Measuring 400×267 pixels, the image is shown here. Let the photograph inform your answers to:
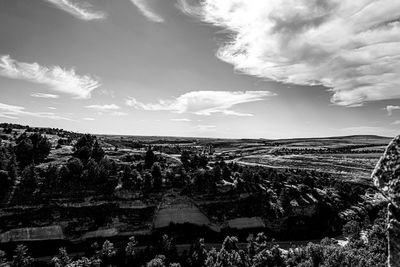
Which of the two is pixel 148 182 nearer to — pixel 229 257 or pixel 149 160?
pixel 149 160

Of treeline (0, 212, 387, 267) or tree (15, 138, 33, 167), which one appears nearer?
treeline (0, 212, 387, 267)

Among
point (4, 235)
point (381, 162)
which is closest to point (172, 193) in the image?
point (4, 235)

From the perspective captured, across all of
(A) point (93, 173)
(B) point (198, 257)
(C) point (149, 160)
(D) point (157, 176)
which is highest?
(C) point (149, 160)

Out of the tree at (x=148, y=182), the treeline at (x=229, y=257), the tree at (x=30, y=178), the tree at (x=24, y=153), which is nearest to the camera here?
the treeline at (x=229, y=257)

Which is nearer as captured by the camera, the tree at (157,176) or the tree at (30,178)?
the tree at (30,178)

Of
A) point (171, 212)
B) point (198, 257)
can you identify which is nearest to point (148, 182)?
point (171, 212)

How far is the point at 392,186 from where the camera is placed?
21.7ft

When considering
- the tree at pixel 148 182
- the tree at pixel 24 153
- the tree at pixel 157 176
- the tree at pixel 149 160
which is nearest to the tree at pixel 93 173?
the tree at pixel 148 182

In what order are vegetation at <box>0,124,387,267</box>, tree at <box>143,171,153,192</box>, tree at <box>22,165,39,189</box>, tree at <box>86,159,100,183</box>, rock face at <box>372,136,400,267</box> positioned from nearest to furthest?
rock face at <box>372,136,400,267</box> → vegetation at <box>0,124,387,267</box> → tree at <box>22,165,39,189</box> → tree at <box>86,159,100,183</box> → tree at <box>143,171,153,192</box>

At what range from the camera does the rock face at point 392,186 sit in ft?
21.6

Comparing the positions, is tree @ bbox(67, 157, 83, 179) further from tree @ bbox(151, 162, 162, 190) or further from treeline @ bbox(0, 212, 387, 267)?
treeline @ bbox(0, 212, 387, 267)

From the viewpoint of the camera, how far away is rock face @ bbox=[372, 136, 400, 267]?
6582 mm

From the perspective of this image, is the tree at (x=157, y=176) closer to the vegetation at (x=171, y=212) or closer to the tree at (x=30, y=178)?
the vegetation at (x=171, y=212)

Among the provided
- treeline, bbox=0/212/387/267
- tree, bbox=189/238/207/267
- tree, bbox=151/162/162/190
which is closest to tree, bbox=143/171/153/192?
tree, bbox=151/162/162/190
